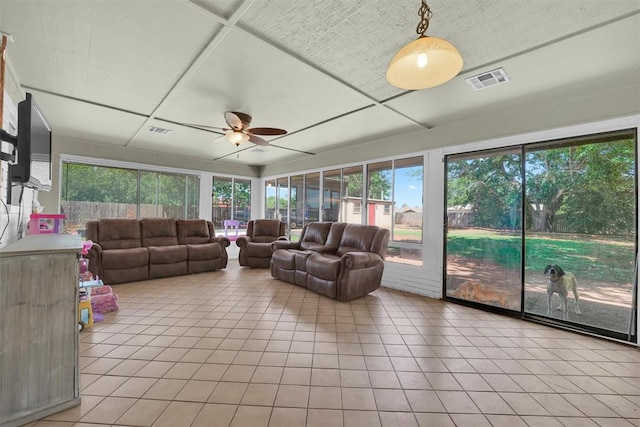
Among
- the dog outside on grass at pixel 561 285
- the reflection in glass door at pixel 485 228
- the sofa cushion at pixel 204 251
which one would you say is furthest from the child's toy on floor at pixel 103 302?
the dog outside on grass at pixel 561 285

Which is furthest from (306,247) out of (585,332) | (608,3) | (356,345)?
(608,3)

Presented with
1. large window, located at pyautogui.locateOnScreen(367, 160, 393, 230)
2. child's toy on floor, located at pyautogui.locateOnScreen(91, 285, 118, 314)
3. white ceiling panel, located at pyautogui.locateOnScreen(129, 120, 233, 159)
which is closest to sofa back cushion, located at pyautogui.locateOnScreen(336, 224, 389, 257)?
large window, located at pyautogui.locateOnScreen(367, 160, 393, 230)

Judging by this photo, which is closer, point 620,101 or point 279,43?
point 279,43

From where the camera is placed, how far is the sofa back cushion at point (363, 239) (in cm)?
402

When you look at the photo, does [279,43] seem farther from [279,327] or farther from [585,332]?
[585,332]

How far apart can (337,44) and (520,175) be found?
110 inches

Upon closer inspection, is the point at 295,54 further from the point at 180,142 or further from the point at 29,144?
the point at 180,142

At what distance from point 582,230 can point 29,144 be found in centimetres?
504

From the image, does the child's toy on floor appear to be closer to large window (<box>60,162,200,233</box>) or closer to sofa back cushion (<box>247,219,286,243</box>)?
large window (<box>60,162,200,233</box>)

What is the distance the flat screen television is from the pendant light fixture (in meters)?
2.42

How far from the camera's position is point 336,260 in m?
3.64

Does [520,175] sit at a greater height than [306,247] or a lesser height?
greater

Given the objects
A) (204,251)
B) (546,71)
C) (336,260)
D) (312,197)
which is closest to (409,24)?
(546,71)

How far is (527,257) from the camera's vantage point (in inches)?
125
